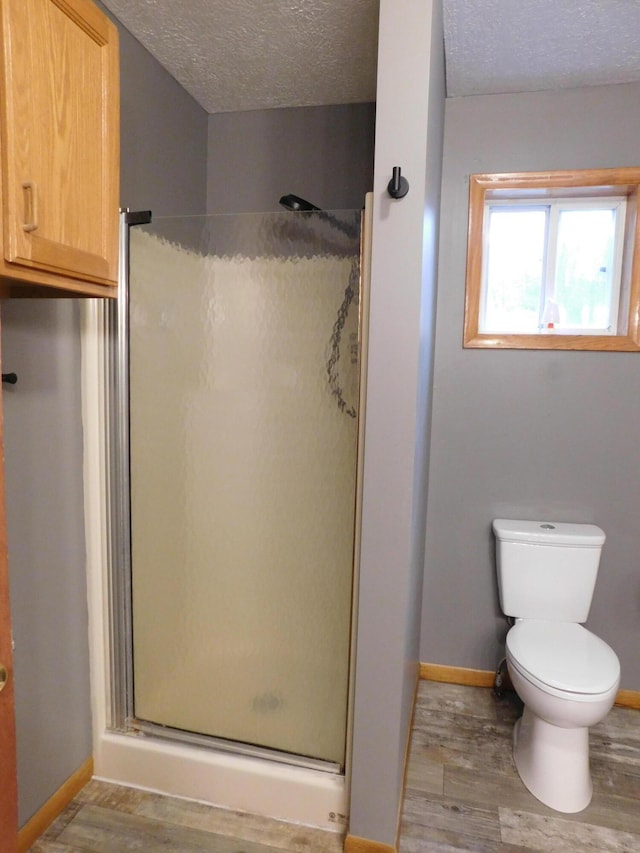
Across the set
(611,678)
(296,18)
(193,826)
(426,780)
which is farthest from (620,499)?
(296,18)

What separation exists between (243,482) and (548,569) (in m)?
1.25

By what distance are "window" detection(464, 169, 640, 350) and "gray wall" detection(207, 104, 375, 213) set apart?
0.49 meters

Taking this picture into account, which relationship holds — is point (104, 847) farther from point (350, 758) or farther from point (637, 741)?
point (637, 741)

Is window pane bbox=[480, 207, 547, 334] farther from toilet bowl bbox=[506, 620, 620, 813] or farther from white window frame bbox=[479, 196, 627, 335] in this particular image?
toilet bowl bbox=[506, 620, 620, 813]

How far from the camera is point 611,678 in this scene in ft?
5.62

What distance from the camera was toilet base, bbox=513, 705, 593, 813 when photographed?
176 centimetres

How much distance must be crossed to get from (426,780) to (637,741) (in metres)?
0.86

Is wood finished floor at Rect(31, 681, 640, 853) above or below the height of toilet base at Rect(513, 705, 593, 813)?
below

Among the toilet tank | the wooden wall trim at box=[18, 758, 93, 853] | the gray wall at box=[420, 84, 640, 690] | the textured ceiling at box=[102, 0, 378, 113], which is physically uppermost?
the textured ceiling at box=[102, 0, 378, 113]

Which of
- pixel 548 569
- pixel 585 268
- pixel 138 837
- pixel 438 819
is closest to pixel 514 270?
pixel 585 268

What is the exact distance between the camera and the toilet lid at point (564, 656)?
1693mm

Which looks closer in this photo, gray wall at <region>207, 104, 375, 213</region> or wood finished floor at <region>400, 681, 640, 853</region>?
wood finished floor at <region>400, 681, 640, 853</region>

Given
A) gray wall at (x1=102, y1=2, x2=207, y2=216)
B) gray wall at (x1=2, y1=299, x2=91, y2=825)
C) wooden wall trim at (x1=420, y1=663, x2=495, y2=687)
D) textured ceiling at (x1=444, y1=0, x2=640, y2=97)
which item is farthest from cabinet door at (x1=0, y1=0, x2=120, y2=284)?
wooden wall trim at (x1=420, y1=663, x2=495, y2=687)

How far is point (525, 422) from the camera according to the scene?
7.43 ft
